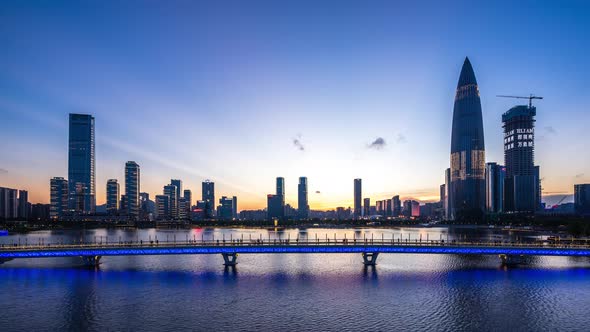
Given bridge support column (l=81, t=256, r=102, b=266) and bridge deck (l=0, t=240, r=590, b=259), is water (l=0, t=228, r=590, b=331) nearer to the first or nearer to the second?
bridge support column (l=81, t=256, r=102, b=266)

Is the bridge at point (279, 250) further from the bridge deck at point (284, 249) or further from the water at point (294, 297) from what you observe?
the water at point (294, 297)

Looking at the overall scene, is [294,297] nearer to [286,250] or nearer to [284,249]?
[286,250]

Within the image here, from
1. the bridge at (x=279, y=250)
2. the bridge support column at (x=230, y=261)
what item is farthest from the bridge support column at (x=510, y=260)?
the bridge support column at (x=230, y=261)

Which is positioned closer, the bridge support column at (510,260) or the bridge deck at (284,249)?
the bridge deck at (284,249)

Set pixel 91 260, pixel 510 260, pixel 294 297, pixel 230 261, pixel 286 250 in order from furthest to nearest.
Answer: pixel 510 260 < pixel 230 261 < pixel 91 260 < pixel 286 250 < pixel 294 297

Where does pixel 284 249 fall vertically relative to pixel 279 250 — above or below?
above

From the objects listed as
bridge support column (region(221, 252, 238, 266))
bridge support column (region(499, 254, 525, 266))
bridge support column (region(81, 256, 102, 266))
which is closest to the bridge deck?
bridge support column (region(221, 252, 238, 266))

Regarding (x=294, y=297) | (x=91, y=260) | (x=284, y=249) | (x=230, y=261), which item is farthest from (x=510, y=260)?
(x=91, y=260)

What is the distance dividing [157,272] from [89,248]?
18.3 m

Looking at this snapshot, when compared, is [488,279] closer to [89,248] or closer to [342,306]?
[342,306]

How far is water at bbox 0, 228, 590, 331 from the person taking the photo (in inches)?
2018

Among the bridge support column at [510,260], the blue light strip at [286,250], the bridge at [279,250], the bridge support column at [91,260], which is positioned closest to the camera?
the blue light strip at [286,250]

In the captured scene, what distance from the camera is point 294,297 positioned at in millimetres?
64438

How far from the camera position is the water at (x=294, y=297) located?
168 feet
